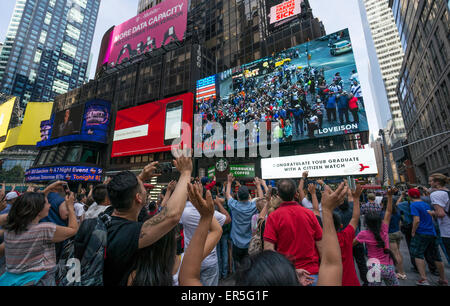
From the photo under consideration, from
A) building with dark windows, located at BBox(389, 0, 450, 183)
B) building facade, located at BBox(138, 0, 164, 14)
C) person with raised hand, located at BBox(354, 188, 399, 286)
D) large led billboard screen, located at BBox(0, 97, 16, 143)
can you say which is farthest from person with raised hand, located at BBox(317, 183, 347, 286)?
large led billboard screen, located at BBox(0, 97, 16, 143)

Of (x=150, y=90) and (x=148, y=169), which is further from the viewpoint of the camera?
(x=150, y=90)

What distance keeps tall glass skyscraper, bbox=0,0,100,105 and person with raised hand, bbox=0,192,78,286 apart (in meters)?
125

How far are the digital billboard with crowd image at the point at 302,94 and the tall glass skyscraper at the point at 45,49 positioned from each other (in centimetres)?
11343

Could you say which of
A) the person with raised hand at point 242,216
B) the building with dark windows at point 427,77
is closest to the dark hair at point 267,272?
the person with raised hand at point 242,216

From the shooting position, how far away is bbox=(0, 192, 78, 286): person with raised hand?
7.15 ft

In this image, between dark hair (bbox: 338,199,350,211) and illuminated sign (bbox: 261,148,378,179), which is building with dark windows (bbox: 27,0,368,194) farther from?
dark hair (bbox: 338,199,350,211)

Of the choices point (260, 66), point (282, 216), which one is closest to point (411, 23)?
point (260, 66)

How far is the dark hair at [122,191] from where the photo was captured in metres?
1.69

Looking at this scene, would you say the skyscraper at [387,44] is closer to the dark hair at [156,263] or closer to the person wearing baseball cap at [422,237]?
the person wearing baseball cap at [422,237]

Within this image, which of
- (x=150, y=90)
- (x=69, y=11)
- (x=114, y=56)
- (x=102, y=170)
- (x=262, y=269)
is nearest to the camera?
(x=262, y=269)

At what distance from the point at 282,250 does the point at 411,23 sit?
4732 cm

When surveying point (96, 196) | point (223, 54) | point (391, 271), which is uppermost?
point (223, 54)
